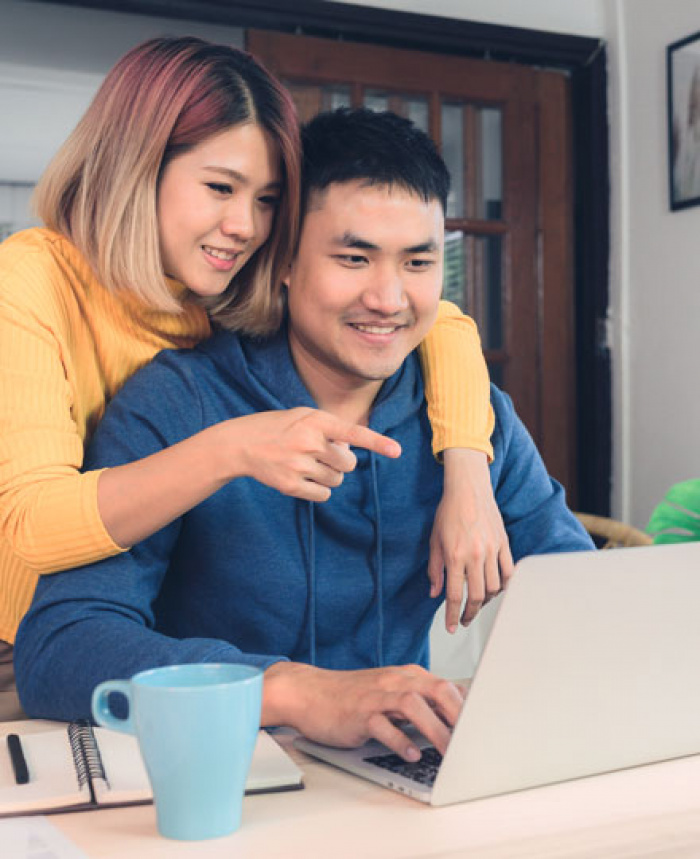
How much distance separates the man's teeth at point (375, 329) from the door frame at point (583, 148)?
1792 millimetres

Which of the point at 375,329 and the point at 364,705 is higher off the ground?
the point at 375,329

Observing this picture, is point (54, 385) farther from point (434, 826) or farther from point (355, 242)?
point (434, 826)

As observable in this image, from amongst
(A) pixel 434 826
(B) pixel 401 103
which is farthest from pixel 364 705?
(B) pixel 401 103

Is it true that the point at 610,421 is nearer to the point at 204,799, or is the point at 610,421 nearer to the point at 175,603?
the point at 175,603

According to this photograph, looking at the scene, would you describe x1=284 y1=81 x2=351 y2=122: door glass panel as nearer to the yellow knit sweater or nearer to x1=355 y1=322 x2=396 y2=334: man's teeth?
the yellow knit sweater

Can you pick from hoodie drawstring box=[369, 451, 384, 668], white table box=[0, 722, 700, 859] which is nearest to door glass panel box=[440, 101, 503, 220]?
hoodie drawstring box=[369, 451, 384, 668]

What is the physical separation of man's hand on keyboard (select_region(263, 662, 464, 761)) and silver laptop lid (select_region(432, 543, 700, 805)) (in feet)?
0.28

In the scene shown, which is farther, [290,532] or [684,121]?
→ [684,121]

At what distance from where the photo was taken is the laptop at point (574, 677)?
64 centimetres

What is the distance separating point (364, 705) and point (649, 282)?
2.37 m

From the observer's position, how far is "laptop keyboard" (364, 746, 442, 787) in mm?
732

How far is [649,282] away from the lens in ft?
9.67

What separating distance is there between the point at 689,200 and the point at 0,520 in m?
2.22

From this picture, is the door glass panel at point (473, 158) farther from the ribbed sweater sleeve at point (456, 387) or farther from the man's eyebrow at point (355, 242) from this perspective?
the man's eyebrow at point (355, 242)
